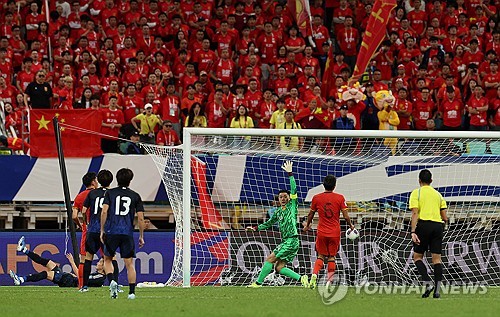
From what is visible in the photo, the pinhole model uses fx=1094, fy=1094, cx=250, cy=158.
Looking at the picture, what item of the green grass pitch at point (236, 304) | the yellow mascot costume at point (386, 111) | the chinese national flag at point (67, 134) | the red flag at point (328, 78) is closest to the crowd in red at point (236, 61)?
the red flag at point (328, 78)

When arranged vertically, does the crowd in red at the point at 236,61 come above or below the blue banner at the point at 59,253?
above

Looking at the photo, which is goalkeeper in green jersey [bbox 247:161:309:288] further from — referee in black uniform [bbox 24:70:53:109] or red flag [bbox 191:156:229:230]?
referee in black uniform [bbox 24:70:53:109]

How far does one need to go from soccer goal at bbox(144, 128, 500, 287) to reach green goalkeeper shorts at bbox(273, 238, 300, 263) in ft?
5.73

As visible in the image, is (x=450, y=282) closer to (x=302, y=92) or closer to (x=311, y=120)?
(x=311, y=120)

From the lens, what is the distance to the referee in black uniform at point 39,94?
22422mm

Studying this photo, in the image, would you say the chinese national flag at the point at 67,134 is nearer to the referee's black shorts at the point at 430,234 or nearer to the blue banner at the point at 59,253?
the blue banner at the point at 59,253

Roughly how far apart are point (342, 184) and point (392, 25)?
26.7 feet

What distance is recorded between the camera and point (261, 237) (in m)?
19.3

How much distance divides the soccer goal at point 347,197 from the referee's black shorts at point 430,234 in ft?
12.5

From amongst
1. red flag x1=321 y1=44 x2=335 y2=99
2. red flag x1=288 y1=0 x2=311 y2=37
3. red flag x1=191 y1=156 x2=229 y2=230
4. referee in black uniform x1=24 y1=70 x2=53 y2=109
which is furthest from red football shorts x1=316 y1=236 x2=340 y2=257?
red flag x1=288 y1=0 x2=311 y2=37

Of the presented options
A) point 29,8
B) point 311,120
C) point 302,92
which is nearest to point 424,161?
point 311,120

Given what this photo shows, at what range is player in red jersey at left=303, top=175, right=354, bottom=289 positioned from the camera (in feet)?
53.2

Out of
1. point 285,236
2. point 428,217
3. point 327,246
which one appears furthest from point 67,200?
point 428,217

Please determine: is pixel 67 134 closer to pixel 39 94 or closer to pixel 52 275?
pixel 39 94
